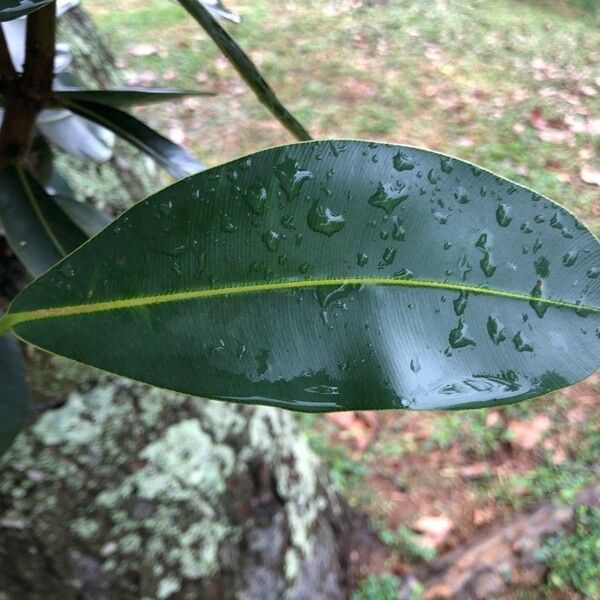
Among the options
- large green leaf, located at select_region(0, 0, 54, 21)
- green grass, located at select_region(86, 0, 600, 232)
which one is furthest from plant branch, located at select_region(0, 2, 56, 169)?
green grass, located at select_region(86, 0, 600, 232)

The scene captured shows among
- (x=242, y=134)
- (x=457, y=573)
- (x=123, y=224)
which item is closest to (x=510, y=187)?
(x=123, y=224)

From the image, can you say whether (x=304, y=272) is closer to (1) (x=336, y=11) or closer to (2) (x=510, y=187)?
(2) (x=510, y=187)

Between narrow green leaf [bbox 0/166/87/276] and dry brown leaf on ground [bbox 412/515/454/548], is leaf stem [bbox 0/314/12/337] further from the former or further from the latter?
dry brown leaf on ground [bbox 412/515/454/548]

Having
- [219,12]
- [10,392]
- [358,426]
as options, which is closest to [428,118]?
[358,426]

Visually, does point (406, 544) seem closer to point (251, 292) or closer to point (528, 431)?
point (528, 431)

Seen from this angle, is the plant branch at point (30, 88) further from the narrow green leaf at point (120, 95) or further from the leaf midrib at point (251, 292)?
the leaf midrib at point (251, 292)
